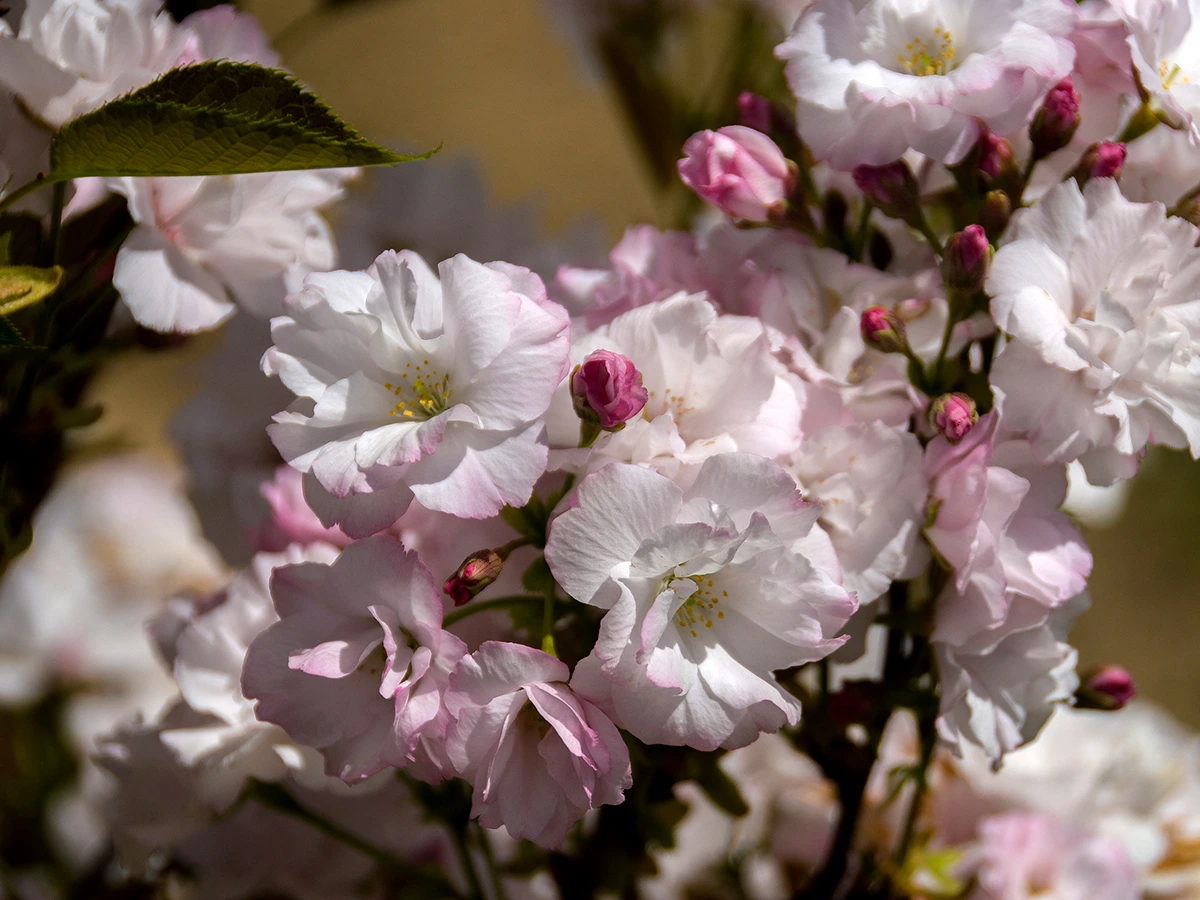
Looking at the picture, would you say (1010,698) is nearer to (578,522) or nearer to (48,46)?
(578,522)

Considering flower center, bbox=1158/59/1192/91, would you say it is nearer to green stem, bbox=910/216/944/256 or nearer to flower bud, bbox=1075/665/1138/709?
green stem, bbox=910/216/944/256

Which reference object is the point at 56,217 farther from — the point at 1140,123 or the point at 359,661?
the point at 1140,123

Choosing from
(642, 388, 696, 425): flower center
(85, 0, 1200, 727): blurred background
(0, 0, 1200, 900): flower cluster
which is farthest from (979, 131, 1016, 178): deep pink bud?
(85, 0, 1200, 727): blurred background

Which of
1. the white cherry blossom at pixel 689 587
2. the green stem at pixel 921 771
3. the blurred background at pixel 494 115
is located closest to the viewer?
the white cherry blossom at pixel 689 587

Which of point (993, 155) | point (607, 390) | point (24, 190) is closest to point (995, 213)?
point (993, 155)

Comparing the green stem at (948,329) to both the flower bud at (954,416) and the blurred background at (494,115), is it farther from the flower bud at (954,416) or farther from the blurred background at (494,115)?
the blurred background at (494,115)

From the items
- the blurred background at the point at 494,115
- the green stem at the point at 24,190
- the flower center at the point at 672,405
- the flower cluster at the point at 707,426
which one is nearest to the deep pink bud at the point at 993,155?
the flower cluster at the point at 707,426
